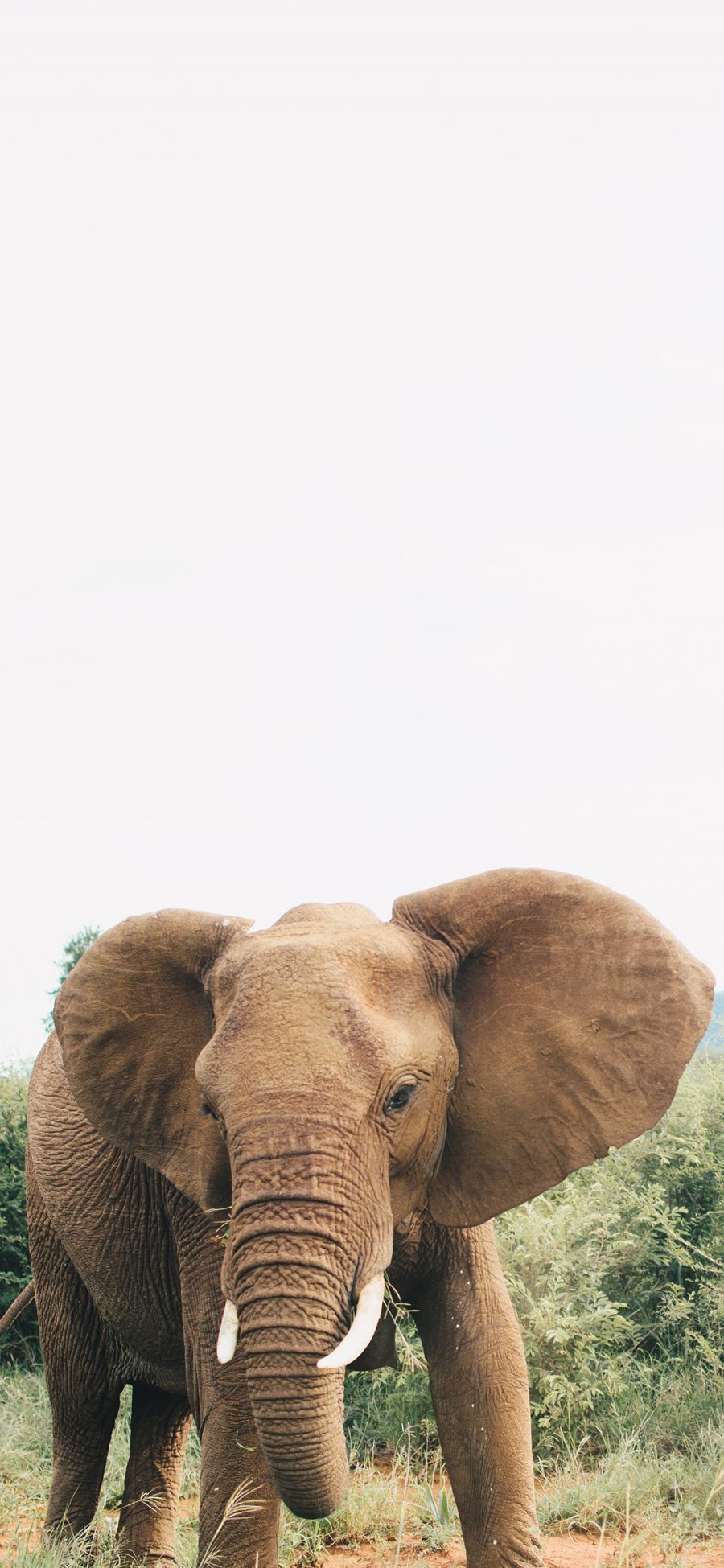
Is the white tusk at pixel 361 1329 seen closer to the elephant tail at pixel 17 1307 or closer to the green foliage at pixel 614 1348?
the green foliage at pixel 614 1348

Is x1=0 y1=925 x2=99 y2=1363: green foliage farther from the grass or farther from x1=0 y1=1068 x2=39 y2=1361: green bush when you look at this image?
the grass

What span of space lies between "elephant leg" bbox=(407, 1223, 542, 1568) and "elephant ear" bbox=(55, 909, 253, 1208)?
928 millimetres

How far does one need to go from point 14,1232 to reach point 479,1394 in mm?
10324

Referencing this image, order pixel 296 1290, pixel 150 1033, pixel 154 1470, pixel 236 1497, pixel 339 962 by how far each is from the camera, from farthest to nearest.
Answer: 1. pixel 154 1470
2. pixel 150 1033
3. pixel 236 1497
4. pixel 339 962
5. pixel 296 1290

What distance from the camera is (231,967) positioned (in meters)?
4.61

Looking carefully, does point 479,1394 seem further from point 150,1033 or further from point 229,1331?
point 150,1033

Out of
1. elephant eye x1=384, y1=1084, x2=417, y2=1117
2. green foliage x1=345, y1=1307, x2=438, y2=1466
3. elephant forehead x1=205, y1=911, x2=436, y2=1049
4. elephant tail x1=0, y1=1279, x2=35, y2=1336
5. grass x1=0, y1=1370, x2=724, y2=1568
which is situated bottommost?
green foliage x1=345, y1=1307, x2=438, y2=1466

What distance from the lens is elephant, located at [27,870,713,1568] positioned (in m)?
3.99

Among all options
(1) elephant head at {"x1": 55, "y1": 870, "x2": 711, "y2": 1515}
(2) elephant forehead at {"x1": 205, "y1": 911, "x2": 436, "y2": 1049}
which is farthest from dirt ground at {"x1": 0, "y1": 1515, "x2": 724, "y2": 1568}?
(2) elephant forehead at {"x1": 205, "y1": 911, "x2": 436, "y2": 1049}

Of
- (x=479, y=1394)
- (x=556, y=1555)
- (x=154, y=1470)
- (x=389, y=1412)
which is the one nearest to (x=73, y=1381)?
(x=154, y=1470)

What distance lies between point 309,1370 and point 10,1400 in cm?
907

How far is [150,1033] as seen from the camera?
18.0ft

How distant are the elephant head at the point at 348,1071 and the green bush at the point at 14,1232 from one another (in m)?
8.93

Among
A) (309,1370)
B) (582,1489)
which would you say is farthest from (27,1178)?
(309,1370)
